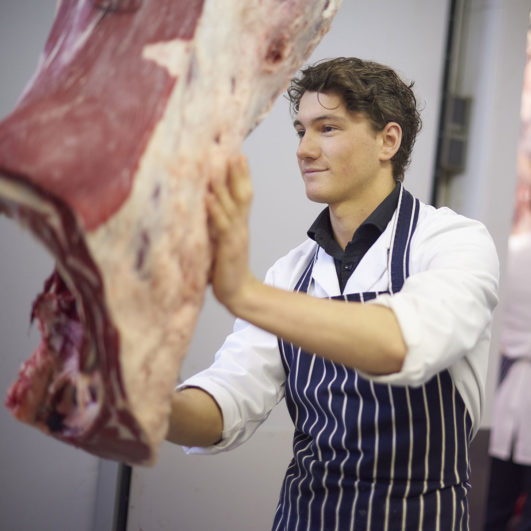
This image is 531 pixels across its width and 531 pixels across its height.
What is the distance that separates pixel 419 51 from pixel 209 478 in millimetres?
1553

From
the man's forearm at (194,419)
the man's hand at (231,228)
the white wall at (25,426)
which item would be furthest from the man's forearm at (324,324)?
the white wall at (25,426)

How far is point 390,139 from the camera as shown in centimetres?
150

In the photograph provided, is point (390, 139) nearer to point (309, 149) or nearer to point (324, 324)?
point (309, 149)

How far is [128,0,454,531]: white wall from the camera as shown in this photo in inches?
81.8

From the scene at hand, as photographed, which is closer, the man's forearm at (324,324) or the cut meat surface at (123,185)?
the cut meat surface at (123,185)

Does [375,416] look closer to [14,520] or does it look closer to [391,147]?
[391,147]

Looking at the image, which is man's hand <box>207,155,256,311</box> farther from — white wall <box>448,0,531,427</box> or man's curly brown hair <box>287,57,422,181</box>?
white wall <box>448,0,531,427</box>

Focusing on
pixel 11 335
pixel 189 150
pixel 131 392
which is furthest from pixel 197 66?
pixel 11 335

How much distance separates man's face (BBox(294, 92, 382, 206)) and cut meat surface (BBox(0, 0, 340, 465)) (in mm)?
515

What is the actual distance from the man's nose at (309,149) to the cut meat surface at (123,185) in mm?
496

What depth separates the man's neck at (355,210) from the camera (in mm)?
1441

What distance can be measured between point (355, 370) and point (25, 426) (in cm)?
115

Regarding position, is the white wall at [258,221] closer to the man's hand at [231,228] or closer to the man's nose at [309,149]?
the man's nose at [309,149]

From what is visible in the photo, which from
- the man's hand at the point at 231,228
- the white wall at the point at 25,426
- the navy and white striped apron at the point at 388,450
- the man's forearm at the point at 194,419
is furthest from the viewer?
the white wall at the point at 25,426
